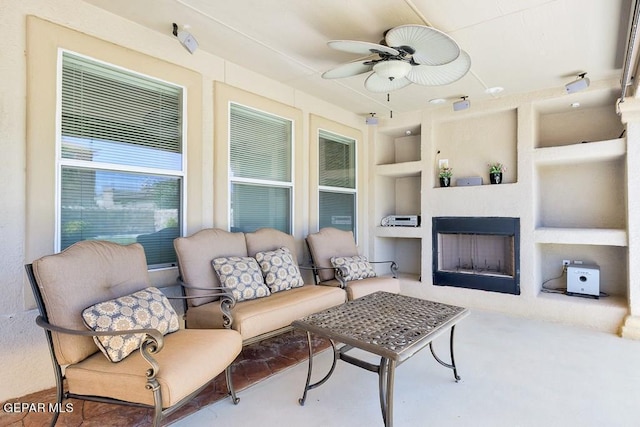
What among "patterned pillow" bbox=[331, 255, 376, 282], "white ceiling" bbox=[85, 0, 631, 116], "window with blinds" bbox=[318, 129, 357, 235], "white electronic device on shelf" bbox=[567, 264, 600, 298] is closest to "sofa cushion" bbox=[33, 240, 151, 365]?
"white ceiling" bbox=[85, 0, 631, 116]

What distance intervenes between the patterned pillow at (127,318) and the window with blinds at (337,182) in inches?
106

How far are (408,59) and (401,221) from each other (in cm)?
290

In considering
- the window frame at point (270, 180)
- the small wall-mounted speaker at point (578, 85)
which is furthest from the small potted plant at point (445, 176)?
the window frame at point (270, 180)

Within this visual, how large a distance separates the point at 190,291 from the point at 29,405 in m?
1.16

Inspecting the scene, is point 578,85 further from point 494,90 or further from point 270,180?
point 270,180

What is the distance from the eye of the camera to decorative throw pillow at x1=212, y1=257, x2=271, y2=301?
109 inches

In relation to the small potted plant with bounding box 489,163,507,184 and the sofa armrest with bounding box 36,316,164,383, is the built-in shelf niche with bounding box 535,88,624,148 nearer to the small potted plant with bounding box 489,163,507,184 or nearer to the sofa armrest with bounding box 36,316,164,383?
the small potted plant with bounding box 489,163,507,184

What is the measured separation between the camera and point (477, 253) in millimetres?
4637

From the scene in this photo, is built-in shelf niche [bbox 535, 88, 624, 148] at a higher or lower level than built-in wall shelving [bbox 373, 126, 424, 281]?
higher

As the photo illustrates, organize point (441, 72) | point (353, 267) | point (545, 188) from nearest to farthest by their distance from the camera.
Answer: point (441, 72), point (353, 267), point (545, 188)

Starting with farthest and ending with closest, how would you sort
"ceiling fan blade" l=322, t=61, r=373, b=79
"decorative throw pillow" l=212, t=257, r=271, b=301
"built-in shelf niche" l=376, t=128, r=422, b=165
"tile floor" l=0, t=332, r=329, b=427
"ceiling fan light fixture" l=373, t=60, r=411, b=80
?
"built-in shelf niche" l=376, t=128, r=422, b=165 → "decorative throw pillow" l=212, t=257, r=271, b=301 → "ceiling fan blade" l=322, t=61, r=373, b=79 → "ceiling fan light fixture" l=373, t=60, r=411, b=80 → "tile floor" l=0, t=332, r=329, b=427

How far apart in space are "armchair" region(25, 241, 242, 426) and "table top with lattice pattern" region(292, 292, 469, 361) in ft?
2.04

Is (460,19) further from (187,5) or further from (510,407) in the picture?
(510,407)

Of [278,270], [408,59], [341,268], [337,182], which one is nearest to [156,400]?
[278,270]
